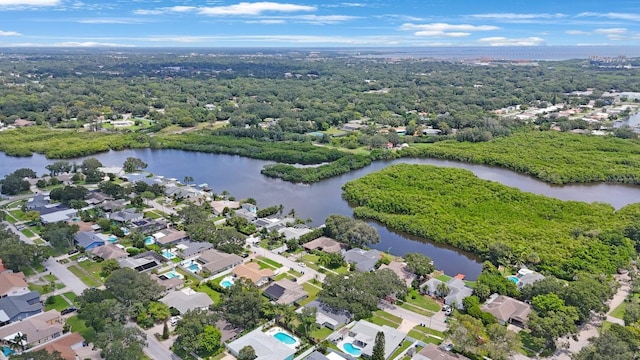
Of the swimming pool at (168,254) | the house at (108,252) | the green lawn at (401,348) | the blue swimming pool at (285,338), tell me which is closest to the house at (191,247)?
the swimming pool at (168,254)

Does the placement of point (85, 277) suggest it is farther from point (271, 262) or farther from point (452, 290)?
point (452, 290)

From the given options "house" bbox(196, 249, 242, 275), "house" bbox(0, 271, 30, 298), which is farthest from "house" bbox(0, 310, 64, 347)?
"house" bbox(196, 249, 242, 275)

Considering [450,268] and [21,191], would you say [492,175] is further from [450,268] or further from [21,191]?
[21,191]

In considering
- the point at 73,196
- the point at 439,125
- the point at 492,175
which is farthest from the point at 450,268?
the point at 439,125

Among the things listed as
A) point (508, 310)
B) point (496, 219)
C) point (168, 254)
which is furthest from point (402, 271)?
point (168, 254)

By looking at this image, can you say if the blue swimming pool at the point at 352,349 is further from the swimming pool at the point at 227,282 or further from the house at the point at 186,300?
the swimming pool at the point at 227,282
